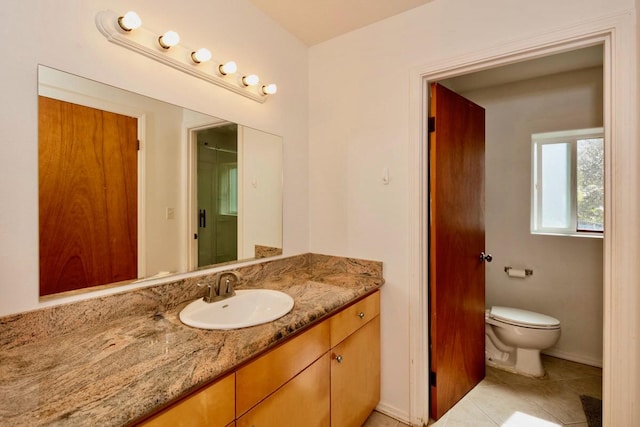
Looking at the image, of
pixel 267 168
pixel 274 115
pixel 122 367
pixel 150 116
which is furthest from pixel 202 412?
pixel 274 115

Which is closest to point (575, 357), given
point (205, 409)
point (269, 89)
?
point (205, 409)

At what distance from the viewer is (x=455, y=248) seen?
1.87 metres

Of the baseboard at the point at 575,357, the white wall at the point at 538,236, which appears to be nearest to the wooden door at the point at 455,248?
the white wall at the point at 538,236

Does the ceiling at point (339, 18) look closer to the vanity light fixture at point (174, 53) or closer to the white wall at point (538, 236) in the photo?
the white wall at point (538, 236)

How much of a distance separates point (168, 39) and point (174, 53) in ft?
0.28

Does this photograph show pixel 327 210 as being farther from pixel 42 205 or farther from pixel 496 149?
pixel 496 149

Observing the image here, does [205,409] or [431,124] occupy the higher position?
[431,124]

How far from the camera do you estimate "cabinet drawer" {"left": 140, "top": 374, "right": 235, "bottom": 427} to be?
2.36 ft

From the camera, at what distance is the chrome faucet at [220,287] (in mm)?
1320

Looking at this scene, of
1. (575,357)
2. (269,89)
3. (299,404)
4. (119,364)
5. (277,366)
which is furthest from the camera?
(575,357)

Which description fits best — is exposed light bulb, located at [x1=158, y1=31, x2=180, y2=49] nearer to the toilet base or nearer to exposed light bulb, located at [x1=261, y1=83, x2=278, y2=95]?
exposed light bulb, located at [x1=261, y1=83, x2=278, y2=95]

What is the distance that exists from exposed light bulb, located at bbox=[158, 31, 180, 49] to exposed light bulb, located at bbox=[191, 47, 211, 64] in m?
0.12

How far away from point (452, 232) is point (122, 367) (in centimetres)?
173

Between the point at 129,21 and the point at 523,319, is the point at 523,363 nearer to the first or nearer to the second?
the point at 523,319
